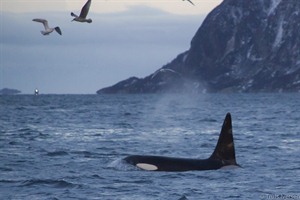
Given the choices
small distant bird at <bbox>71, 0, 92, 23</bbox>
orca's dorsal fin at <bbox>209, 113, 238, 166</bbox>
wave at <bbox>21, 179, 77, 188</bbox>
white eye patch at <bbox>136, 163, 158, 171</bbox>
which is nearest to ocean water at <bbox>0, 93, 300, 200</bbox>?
wave at <bbox>21, 179, 77, 188</bbox>

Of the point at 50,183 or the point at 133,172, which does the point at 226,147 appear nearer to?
the point at 133,172

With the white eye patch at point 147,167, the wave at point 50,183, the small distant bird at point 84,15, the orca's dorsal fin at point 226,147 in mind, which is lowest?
the wave at point 50,183

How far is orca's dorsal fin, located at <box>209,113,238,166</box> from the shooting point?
24.9 m

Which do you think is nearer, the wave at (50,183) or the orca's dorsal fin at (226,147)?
the wave at (50,183)

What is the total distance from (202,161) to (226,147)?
0.85 metres

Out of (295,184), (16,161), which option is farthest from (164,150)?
(295,184)

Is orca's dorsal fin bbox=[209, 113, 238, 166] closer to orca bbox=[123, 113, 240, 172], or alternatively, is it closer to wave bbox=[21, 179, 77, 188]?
orca bbox=[123, 113, 240, 172]

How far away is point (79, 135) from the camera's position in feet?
143

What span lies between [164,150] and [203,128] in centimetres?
1788

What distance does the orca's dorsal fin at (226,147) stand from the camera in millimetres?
24875

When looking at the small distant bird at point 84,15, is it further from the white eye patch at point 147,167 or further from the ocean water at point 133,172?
the white eye patch at point 147,167

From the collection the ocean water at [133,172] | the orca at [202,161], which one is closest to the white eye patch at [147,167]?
the orca at [202,161]

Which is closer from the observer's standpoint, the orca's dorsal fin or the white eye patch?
the white eye patch

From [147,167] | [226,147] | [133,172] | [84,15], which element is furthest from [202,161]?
[84,15]
